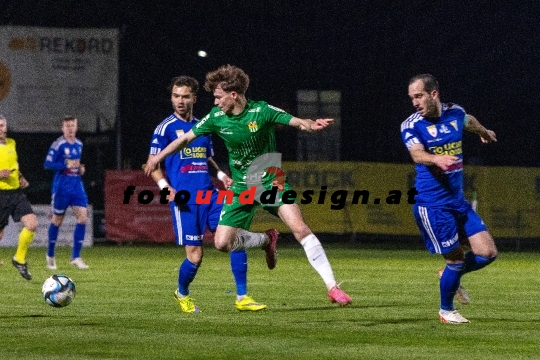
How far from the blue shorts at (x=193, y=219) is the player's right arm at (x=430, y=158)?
2.52m

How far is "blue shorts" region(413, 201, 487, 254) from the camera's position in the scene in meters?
10.2

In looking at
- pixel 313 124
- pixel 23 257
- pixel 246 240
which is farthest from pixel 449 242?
pixel 23 257

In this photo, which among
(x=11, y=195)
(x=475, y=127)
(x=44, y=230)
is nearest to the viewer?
(x=475, y=127)

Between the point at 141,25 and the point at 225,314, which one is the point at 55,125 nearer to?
the point at 141,25

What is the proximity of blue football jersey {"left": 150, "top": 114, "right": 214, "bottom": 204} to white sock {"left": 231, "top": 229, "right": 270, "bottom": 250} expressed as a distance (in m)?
0.72

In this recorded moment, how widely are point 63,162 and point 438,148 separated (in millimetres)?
10597

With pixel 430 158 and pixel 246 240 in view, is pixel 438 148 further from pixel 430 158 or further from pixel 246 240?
pixel 246 240

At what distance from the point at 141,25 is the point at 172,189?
113 ft

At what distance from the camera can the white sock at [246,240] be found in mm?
11438

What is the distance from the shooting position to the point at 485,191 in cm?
3077

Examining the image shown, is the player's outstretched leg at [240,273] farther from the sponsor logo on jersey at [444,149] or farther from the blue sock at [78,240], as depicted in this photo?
the blue sock at [78,240]

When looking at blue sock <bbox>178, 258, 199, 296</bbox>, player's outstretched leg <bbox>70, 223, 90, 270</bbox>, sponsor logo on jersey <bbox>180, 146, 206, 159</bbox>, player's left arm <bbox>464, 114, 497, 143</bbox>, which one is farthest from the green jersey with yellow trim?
player's outstretched leg <bbox>70, 223, 90, 270</bbox>

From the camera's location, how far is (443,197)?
33.8 feet

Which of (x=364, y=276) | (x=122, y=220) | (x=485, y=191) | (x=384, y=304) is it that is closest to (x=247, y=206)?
(x=384, y=304)
